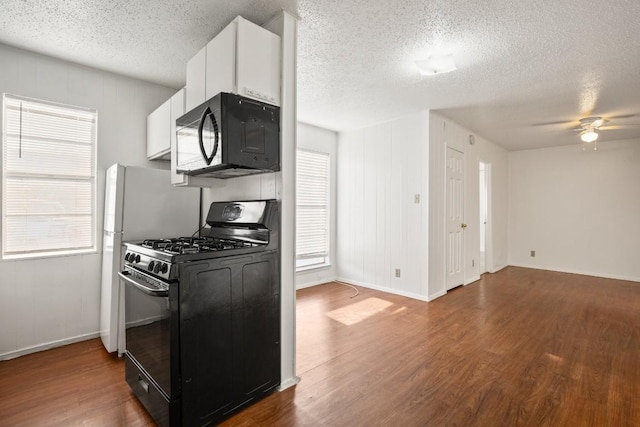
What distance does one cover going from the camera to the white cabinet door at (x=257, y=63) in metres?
1.97

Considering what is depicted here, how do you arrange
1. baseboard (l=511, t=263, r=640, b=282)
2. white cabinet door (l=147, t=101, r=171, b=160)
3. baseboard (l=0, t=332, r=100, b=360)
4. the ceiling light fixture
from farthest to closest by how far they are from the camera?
baseboard (l=511, t=263, r=640, b=282) < white cabinet door (l=147, t=101, r=171, b=160) < the ceiling light fixture < baseboard (l=0, t=332, r=100, b=360)

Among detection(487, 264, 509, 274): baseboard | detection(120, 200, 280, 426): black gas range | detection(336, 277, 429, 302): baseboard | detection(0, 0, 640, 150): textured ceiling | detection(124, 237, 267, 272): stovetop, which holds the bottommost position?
detection(336, 277, 429, 302): baseboard

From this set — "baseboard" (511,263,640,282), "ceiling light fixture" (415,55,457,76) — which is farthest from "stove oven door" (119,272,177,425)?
"baseboard" (511,263,640,282)

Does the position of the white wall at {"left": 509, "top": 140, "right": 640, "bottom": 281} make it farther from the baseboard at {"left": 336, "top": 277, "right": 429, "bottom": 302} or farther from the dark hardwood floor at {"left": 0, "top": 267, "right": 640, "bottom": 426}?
the baseboard at {"left": 336, "top": 277, "right": 429, "bottom": 302}

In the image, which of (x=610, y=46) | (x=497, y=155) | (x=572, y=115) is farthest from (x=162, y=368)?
(x=497, y=155)

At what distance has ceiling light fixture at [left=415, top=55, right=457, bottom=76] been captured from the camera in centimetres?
272

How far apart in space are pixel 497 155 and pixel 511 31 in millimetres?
4520

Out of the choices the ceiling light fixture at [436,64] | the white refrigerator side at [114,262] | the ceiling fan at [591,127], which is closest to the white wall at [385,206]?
the ceiling light fixture at [436,64]

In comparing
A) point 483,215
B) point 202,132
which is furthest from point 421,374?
point 483,215

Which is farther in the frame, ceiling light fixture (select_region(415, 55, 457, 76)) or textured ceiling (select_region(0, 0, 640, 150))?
ceiling light fixture (select_region(415, 55, 457, 76))

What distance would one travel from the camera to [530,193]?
6.63 m

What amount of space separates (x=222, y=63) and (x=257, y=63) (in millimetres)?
223

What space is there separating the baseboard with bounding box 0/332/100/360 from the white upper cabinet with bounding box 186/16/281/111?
2.38 metres

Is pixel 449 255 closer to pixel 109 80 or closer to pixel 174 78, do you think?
pixel 174 78
